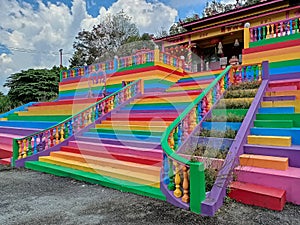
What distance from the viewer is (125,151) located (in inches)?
218

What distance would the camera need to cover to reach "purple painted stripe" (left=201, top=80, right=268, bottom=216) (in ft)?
10.9

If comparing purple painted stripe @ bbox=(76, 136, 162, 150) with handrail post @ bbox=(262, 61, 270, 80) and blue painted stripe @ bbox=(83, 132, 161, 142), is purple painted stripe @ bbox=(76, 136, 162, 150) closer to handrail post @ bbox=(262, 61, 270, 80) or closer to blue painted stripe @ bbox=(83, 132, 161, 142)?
blue painted stripe @ bbox=(83, 132, 161, 142)

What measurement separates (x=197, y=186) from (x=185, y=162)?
1.19 feet

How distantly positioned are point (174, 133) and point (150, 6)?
22862 millimetres

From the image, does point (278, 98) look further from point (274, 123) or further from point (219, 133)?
point (219, 133)

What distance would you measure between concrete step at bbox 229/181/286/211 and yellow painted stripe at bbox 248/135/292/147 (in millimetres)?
1011

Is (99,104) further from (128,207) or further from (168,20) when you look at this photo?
(168,20)

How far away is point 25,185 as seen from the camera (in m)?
5.11

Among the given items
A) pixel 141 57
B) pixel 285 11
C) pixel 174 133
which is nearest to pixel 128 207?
pixel 174 133

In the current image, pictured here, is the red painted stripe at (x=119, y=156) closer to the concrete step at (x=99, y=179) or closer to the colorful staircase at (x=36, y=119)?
the concrete step at (x=99, y=179)

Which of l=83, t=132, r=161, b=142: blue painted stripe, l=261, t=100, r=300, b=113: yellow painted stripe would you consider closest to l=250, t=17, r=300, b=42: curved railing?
l=261, t=100, r=300, b=113: yellow painted stripe

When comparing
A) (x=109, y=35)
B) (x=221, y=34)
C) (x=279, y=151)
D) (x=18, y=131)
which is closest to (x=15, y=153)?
(x=18, y=131)

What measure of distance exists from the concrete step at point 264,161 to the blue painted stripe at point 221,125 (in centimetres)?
83

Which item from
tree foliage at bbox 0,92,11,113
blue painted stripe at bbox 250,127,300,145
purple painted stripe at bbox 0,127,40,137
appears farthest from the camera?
tree foliage at bbox 0,92,11,113
